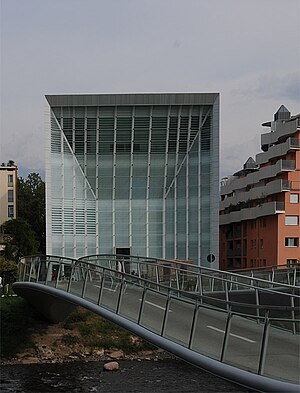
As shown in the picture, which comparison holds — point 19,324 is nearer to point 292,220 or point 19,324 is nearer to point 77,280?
point 77,280

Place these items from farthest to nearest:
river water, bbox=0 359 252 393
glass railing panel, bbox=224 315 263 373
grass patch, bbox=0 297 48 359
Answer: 1. grass patch, bbox=0 297 48 359
2. river water, bbox=0 359 252 393
3. glass railing panel, bbox=224 315 263 373

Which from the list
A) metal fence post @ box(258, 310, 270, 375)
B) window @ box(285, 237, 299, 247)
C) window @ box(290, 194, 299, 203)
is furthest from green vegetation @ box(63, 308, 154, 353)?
metal fence post @ box(258, 310, 270, 375)

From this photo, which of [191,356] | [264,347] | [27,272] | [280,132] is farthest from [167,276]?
[280,132]

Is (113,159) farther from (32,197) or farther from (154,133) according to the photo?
(32,197)

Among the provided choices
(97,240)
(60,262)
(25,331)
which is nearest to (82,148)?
(97,240)

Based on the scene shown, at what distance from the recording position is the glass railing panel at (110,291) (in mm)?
15820

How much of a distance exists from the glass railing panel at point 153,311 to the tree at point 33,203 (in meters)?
59.8

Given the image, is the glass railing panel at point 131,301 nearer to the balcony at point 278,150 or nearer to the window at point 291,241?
the window at point 291,241

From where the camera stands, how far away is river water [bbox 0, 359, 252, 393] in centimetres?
2234

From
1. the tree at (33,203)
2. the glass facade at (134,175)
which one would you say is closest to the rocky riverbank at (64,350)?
the glass facade at (134,175)

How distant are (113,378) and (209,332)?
46.5 feet

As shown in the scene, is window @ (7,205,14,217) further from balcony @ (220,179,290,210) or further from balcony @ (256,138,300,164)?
balcony @ (256,138,300,164)

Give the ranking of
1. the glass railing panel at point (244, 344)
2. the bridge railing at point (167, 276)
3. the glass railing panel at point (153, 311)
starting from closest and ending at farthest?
the glass railing panel at point (244, 344) < the glass railing panel at point (153, 311) < the bridge railing at point (167, 276)

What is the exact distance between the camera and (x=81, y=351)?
3016 centimetres
